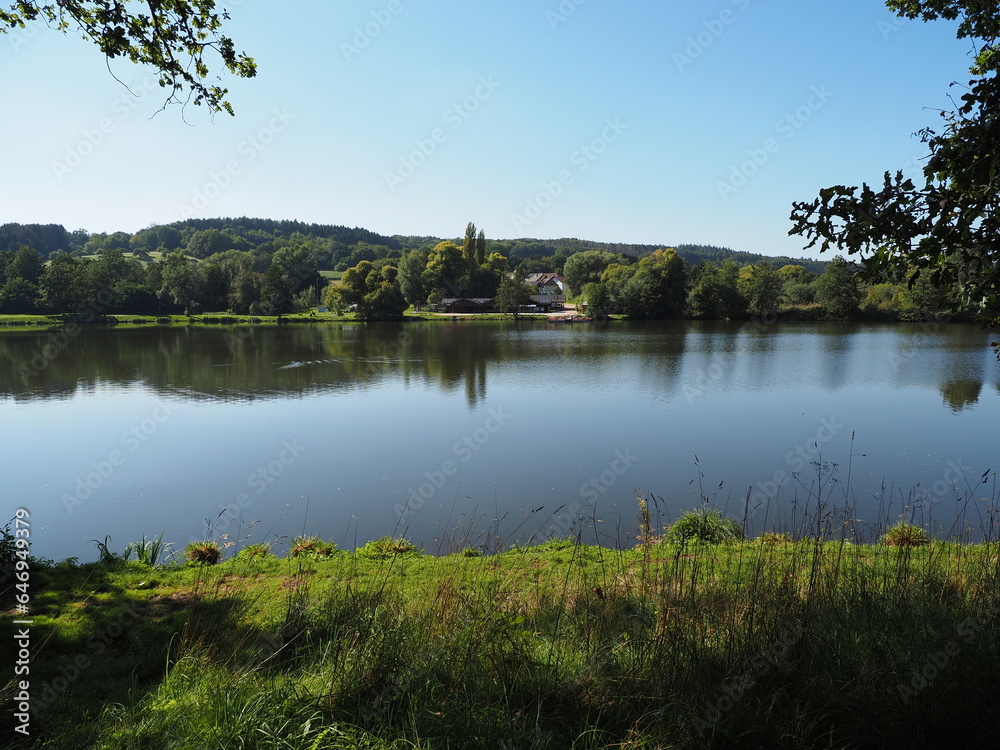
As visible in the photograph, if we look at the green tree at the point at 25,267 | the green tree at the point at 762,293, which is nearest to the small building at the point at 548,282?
the green tree at the point at 762,293

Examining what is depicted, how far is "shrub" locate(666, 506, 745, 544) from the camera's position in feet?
31.9

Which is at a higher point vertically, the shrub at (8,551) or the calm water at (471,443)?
the shrub at (8,551)

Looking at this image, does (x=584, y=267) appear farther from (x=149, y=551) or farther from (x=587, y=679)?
(x=587, y=679)

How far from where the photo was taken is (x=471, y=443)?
1811 centimetres

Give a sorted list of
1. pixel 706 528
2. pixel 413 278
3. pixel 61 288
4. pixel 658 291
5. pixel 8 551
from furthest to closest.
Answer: pixel 413 278 < pixel 658 291 < pixel 61 288 < pixel 706 528 < pixel 8 551

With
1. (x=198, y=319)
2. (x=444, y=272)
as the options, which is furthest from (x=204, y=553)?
(x=444, y=272)

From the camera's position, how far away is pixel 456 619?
398 centimetres

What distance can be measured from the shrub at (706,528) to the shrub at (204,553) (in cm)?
740

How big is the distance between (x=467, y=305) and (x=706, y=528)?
100058mm

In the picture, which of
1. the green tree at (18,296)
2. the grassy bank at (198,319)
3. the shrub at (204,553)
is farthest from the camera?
the green tree at (18,296)

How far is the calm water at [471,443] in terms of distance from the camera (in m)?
12.1

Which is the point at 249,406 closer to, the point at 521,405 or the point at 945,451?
the point at 521,405

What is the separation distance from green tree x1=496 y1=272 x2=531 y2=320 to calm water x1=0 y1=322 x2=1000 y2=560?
2383 inches

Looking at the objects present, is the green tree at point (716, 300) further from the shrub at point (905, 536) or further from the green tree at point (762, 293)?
the shrub at point (905, 536)
